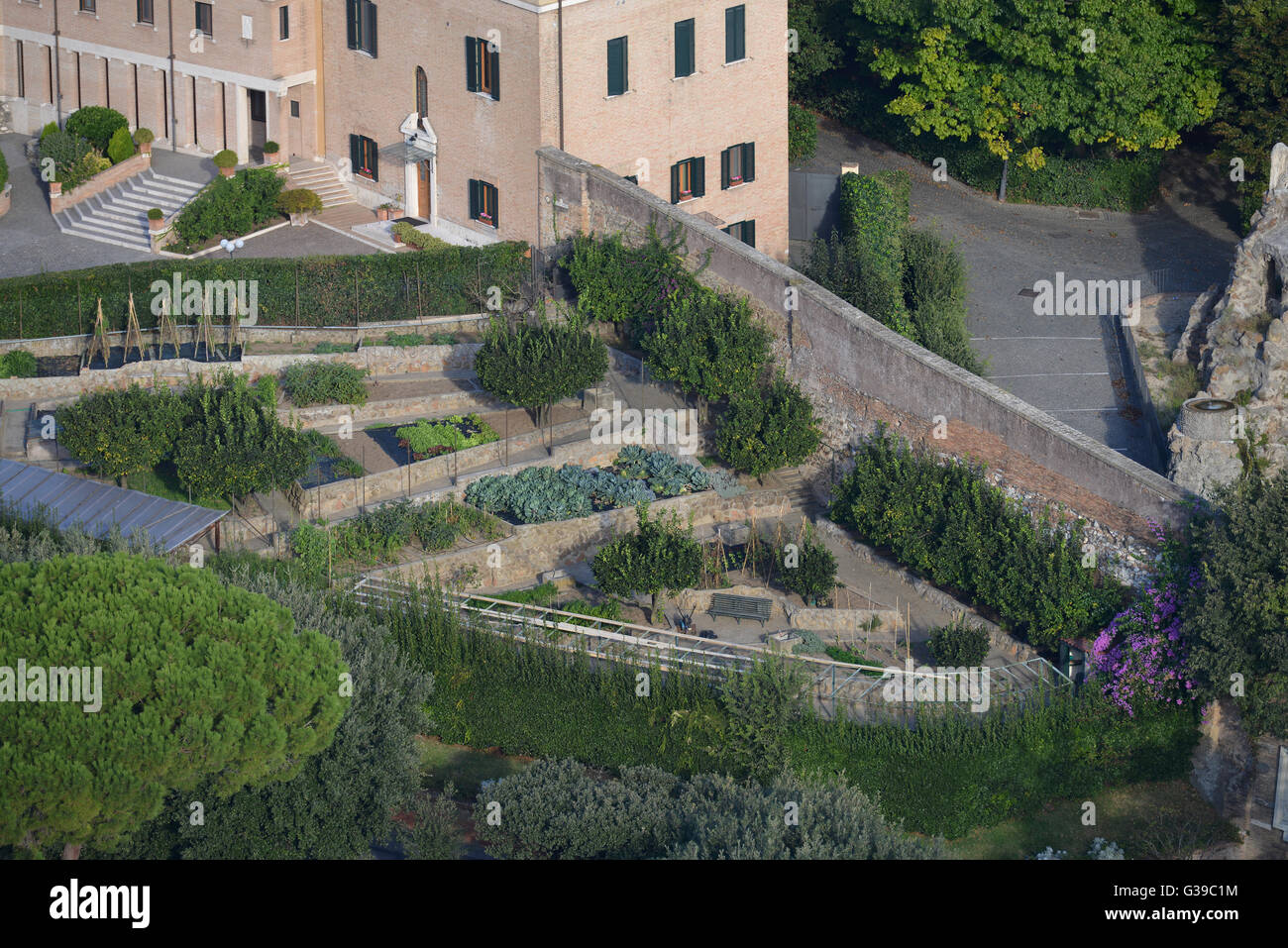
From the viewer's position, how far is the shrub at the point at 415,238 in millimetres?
42938

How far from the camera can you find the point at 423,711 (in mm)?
29219

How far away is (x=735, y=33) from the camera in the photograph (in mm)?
43156

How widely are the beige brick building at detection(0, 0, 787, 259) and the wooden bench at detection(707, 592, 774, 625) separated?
11836 mm

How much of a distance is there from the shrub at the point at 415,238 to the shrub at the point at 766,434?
30.8ft

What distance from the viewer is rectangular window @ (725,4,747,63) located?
43.0 meters

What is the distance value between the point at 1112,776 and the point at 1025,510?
5.76m

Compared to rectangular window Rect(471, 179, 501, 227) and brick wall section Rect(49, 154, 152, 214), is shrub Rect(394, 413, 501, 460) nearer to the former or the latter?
rectangular window Rect(471, 179, 501, 227)

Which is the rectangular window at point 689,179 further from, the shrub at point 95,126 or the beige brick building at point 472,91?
the shrub at point 95,126

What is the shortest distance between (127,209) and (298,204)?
443cm

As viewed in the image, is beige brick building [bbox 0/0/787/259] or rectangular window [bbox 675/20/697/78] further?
rectangular window [bbox 675/20/697/78]

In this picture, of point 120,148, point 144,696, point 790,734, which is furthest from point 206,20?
point 144,696

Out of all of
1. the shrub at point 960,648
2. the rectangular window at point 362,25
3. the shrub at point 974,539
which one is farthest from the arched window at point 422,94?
the shrub at point 960,648

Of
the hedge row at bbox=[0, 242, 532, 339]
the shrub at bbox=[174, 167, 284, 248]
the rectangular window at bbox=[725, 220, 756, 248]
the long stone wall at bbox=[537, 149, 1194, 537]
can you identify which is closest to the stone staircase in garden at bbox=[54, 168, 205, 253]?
the shrub at bbox=[174, 167, 284, 248]
